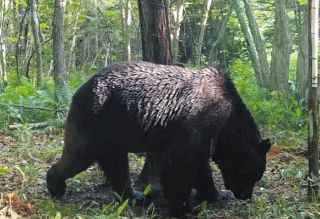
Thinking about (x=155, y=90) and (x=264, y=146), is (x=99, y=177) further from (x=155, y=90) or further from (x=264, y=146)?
(x=264, y=146)

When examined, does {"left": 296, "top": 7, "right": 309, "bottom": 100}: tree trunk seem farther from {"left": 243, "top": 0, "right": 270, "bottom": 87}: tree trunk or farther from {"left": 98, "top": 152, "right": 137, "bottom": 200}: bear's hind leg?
{"left": 98, "top": 152, "right": 137, "bottom": 200}: bear's hind leg

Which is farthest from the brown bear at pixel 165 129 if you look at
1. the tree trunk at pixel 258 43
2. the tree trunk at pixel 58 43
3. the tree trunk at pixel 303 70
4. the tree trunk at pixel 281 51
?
the tree trunk at pixel 258 43

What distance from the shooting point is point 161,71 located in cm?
631

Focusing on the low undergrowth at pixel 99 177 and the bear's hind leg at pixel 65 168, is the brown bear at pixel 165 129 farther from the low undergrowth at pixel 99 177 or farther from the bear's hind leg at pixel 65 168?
the low undergrowth at pixel 99 177

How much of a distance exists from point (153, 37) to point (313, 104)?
7.94ft

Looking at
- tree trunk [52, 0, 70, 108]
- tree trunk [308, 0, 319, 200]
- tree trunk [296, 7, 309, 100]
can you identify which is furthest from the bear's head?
tree trunk [52, 0, 70, 108]

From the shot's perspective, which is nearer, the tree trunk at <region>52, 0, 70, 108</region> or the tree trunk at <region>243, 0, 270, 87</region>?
the tree trunk at <region>52, 0, 70, 108</region>

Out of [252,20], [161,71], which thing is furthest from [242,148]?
[252,20]

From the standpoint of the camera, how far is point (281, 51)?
13164mm

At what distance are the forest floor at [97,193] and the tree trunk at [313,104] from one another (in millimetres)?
243

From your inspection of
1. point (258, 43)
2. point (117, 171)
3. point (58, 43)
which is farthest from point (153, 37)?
point (258, 43)

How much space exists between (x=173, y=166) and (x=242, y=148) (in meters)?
0.98

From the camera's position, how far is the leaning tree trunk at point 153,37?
277 inches

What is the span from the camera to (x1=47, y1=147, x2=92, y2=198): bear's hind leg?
20.5ft
